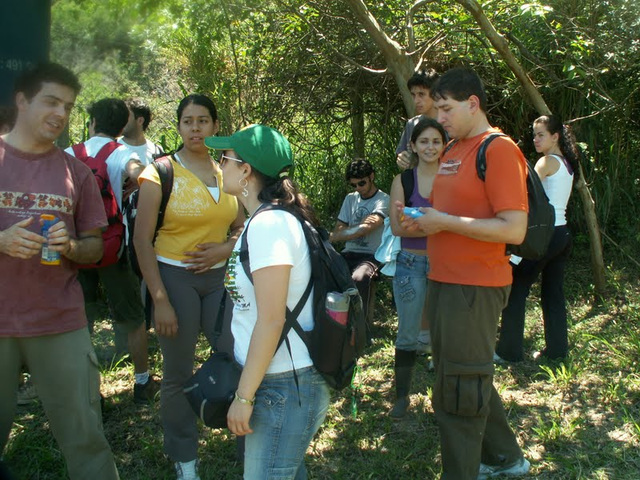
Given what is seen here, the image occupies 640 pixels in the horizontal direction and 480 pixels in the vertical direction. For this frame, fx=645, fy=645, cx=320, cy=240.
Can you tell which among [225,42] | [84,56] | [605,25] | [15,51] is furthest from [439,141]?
[84,56]

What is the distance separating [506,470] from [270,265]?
197 cm

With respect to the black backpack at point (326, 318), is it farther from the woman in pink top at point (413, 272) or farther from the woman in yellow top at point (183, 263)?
the woman in pink top at point (413, 272)

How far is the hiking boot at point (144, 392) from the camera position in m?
4.19

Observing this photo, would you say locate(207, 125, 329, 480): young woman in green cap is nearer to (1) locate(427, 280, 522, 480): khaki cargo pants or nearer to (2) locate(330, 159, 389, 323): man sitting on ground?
(1) locate(427, 280, 522, 480): khaki cargo pants

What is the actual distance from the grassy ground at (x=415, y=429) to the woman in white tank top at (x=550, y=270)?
17cm

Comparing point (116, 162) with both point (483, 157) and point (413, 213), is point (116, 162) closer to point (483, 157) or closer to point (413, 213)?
point (413, 213)

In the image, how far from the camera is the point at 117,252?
12.6 feet

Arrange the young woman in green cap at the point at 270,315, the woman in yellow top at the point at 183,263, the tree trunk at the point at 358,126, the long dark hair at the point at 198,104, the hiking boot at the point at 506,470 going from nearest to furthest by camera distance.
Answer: the young woman in green cap at the point at 270,315 < the woman in yellow top at the point at 183,263 < the hiking boot at the point at 506,470 < the long dark hair at the point at 198,104 < the tree trunk at the point at 358,126

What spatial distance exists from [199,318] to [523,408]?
2.13m

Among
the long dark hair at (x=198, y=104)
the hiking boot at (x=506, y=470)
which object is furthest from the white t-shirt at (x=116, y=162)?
the hiking boot at (x=506, y=470)

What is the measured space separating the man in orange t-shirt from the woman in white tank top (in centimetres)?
208

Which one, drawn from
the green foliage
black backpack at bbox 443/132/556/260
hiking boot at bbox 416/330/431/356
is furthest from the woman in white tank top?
black backpack at bbox 443/132/556/260

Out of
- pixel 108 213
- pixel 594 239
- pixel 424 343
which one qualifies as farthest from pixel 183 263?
pixel 594 239

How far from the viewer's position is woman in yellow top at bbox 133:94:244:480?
120 inches
